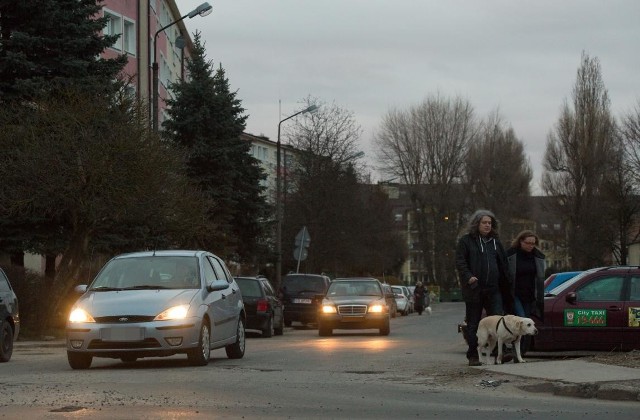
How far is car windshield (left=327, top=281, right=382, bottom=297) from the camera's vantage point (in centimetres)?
3100

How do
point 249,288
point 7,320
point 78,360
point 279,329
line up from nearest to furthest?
point 78,360 → point 7,320 → point 249,288 → point 279,329

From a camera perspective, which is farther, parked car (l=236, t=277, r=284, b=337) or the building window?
the building window

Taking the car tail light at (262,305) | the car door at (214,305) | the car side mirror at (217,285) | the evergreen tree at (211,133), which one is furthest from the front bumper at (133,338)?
the evergreen tree at (211,133)

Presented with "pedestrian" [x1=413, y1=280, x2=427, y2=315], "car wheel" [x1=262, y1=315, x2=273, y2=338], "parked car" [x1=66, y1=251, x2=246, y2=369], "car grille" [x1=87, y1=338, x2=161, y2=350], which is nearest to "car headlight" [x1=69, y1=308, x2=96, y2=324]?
"parked car" [x1=66, y1=251, x2=246, y2=369]

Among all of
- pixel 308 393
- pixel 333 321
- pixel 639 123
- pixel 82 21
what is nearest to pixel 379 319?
pixel 333 321

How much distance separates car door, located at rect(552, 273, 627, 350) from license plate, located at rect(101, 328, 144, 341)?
656cm

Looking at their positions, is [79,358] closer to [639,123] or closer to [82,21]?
[82,21]

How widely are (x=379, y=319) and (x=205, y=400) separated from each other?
758 inches

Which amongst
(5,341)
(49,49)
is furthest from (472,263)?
(49,49)

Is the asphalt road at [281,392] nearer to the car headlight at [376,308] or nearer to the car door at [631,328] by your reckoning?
the car door at [631,328]

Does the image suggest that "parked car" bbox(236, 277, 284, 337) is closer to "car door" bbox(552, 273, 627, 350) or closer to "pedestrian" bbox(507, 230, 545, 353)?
"car door" bbox(552, 273, 627, 350)

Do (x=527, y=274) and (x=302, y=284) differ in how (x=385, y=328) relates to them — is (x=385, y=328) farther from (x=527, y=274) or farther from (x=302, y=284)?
(x=527, y=274)

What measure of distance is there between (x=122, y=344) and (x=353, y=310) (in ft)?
51.2

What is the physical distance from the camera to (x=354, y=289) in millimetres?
31188
